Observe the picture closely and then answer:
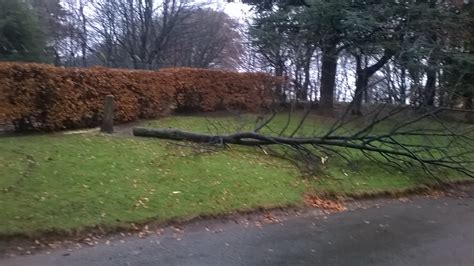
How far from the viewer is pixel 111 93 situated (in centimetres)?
1390

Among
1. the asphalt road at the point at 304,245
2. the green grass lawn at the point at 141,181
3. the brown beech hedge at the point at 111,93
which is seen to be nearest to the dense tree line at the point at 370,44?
the brown beech hedge at the point at 111,93

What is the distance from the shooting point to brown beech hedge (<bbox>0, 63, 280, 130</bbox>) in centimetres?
1141

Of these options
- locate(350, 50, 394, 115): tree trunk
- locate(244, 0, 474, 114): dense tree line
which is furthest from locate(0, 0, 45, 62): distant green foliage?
locate(350, 50, 394, 115): tree trunk

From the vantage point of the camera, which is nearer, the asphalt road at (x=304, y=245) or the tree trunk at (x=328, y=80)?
the asphalt road at (x=304, y=245)

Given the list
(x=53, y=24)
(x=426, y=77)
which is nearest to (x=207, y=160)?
(x=426, y=77)

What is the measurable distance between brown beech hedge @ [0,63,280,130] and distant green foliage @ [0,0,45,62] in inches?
309

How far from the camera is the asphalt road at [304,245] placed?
628 centimetres

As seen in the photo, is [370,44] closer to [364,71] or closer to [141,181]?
[364,71]

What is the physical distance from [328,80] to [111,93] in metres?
10.1

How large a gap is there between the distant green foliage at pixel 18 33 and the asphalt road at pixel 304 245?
16.2 metres

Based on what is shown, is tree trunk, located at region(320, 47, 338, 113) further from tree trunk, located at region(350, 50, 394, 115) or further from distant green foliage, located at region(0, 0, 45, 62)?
distant green foliage, located at region(0, 0, 45, 62)

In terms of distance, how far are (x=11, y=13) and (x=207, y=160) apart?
14.1 metres

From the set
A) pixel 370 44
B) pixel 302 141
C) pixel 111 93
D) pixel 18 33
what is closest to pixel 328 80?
pixel 370 44

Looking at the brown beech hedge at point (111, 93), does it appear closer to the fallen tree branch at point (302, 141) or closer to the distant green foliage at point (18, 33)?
the fallen tree branch at point (302, 141)
